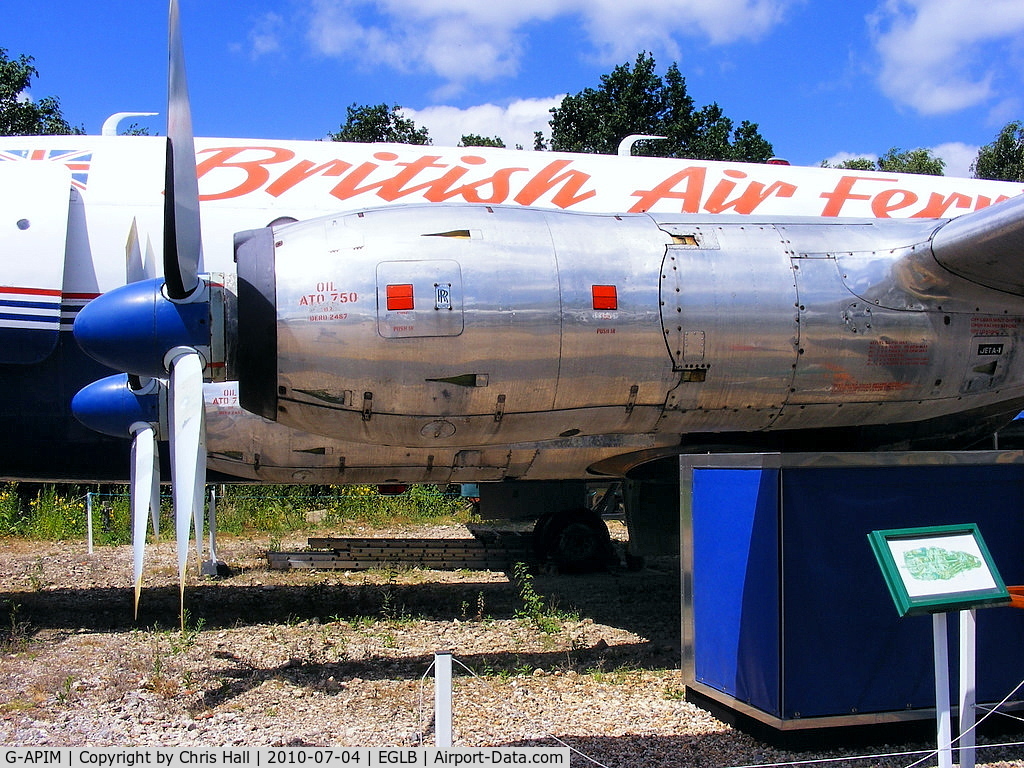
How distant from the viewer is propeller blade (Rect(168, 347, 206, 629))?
5.54 m

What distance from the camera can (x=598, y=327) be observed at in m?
5.73

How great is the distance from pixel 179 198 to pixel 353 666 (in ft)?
12.3

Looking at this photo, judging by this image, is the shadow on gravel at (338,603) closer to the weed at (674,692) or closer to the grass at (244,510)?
the weed at (674,692)

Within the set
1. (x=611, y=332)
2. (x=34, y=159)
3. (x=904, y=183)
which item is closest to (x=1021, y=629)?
(x=611, y=332)

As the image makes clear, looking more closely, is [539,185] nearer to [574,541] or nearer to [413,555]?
[574,541]

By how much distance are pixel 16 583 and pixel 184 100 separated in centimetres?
794

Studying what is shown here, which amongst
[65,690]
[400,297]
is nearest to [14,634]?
[65,690]

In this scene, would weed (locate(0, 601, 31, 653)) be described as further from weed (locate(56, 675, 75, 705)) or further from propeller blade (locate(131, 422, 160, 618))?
propeller blade (locate(131, 422, 160, 618))

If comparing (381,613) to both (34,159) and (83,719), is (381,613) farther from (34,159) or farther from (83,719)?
(34,159)

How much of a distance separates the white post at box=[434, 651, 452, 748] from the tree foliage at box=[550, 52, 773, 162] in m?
37.2

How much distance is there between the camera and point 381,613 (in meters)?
9.19

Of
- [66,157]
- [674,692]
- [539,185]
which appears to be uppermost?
[66,157]

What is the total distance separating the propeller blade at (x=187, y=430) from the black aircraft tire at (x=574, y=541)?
23.3 ft

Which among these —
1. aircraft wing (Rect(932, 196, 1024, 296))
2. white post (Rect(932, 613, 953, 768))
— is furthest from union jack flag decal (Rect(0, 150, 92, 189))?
white post (Rect(932, 613, 953, 768))
